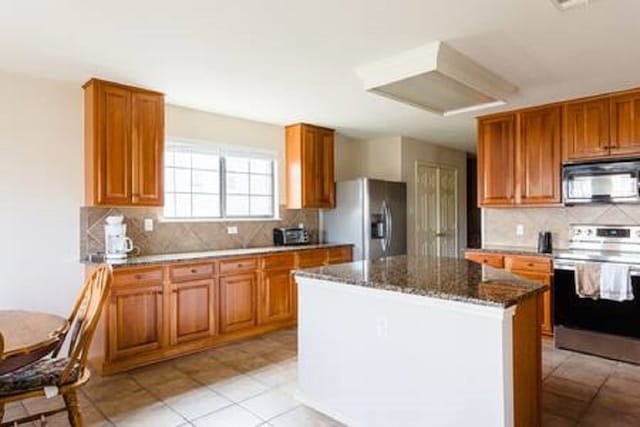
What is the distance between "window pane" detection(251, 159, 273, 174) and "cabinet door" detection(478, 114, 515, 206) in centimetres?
249

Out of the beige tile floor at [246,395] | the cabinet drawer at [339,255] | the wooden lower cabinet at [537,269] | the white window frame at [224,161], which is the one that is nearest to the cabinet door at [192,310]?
the beige tile floor at [246,395]

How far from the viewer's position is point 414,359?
212 cm

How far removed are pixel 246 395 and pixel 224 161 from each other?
266cm

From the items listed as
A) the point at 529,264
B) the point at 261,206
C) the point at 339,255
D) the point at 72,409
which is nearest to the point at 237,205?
the point at 261,206

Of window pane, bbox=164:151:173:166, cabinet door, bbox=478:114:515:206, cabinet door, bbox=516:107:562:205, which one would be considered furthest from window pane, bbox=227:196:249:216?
cabinet door, bbox=516:107:562:205

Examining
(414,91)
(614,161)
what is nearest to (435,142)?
(614,161)

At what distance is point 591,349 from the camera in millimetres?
3609

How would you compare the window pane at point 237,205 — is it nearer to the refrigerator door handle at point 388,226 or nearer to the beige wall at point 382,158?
the refrigerator door handle at point 388,226

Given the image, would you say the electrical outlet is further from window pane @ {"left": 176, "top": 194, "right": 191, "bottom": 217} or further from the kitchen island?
window pane @ {"left": 176, "top": 194, "right": 191, "bottom": 217}

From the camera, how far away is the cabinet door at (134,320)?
3.25 m

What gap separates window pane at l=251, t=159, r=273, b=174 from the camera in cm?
500

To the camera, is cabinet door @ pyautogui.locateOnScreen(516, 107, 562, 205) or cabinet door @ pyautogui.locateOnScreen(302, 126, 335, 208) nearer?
cabinet door @ pyautogui.locateOnScreen(516, 107, 562, 205)

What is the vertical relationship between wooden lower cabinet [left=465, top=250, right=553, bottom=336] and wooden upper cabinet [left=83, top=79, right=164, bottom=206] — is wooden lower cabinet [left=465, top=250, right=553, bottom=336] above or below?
below

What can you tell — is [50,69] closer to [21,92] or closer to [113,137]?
[21,92]
